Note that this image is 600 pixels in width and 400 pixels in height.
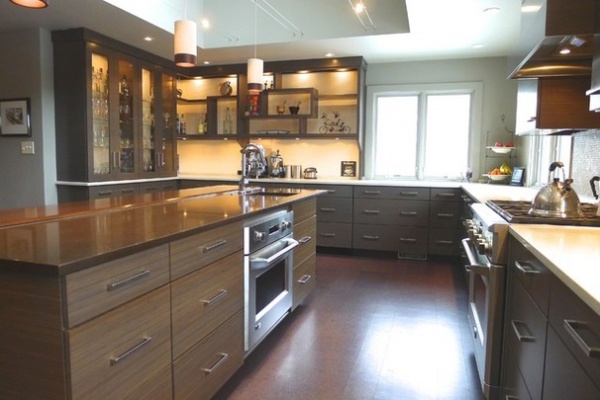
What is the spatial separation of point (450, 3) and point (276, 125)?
111 inches

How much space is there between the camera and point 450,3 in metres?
3.20

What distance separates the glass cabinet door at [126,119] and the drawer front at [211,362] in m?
3.20

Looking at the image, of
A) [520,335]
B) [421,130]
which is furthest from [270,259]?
[421,130]

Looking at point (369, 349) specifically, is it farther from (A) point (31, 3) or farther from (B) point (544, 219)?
(A) point (31, 3)

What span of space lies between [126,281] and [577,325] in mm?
1188

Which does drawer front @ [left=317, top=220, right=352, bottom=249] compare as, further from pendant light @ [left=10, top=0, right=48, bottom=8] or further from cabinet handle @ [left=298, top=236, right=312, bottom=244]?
pendant light @ [left=10, top=0, right=48, bottom=8]

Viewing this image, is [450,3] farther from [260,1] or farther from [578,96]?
[260,1]

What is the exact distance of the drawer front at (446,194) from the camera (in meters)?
4.42

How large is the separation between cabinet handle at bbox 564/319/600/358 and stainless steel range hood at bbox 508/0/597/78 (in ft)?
4.04

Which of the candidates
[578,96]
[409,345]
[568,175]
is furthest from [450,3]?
[409,345]

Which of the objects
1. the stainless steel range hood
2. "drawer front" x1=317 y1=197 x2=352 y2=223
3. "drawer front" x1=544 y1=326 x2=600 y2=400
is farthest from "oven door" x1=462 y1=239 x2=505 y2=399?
"drawer front" x1=317 y1=197 x2=352 y2=223

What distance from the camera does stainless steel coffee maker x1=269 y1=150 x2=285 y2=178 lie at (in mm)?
5500

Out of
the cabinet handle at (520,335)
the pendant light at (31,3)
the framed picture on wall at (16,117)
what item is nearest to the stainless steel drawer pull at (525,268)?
the cabinet handle at (520,335)

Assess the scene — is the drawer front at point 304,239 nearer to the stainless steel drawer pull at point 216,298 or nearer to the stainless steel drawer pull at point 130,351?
the stainless steel drawer pull at point 216,298
